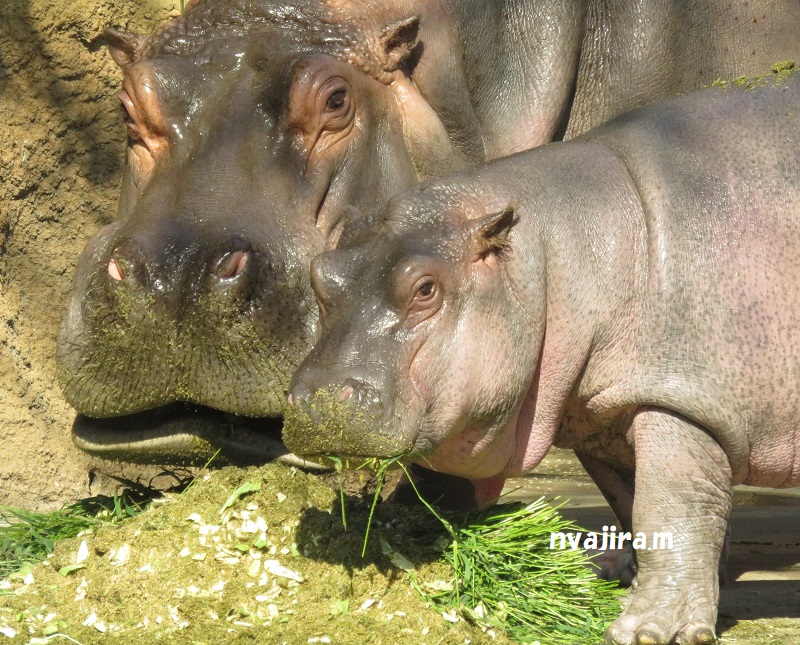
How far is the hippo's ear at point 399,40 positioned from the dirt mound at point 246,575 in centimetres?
157

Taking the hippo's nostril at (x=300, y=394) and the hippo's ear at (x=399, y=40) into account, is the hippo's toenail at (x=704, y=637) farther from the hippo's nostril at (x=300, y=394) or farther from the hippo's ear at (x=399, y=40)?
the hippo's ear at (x=399, y=40)

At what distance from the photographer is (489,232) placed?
13.3ft

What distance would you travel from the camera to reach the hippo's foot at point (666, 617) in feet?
12.6

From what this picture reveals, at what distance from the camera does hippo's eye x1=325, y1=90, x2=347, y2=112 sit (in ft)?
15.4

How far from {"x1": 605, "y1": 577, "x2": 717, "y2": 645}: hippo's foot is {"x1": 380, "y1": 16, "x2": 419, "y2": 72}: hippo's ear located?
2.09 meters

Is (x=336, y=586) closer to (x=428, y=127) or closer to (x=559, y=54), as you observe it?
(x=428, y=127)

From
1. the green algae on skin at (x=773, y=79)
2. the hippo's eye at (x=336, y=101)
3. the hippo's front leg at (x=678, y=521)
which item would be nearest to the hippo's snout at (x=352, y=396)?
the hippo's front leg at (x=678, y=521)

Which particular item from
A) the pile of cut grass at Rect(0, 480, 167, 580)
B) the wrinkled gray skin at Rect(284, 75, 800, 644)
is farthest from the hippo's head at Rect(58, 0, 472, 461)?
the wrinkled gray skin at Rect(284, 75, 800, 644)

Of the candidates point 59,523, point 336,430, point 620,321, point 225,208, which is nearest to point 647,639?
point 620,321

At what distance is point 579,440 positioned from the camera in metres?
4.54

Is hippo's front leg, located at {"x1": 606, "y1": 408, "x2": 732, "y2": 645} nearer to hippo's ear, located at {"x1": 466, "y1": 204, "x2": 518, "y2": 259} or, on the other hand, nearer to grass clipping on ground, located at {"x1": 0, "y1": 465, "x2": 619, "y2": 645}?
grass clipping on ground, located at {"x1": 0, "y1": 465, "x2": 619, "y2": 645}

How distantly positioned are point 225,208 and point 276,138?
0.37 meters

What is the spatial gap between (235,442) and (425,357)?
0.91 m

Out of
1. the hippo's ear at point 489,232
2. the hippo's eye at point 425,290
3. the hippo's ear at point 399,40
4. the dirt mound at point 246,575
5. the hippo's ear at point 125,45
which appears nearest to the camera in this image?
the dirt mound at point 246,575
